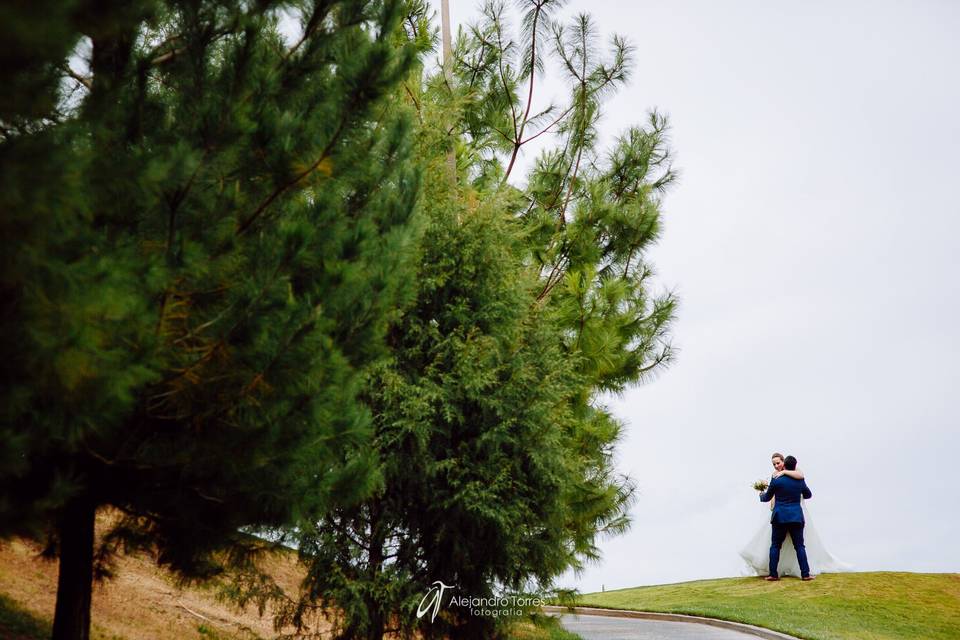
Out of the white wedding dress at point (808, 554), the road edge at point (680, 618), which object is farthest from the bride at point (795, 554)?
the road edge at point (680, 618)

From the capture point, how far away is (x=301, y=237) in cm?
544

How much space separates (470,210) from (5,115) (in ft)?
19.5

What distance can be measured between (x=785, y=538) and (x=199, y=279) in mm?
16352

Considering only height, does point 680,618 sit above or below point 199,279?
below

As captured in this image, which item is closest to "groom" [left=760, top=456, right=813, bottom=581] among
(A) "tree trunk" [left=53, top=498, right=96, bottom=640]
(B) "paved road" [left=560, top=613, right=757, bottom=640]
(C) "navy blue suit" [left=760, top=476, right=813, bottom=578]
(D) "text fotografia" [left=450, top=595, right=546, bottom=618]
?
(C) "navy blue suit" [left=760, top=476, right=813, bottom=578]

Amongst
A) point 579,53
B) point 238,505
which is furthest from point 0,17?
point 579,53

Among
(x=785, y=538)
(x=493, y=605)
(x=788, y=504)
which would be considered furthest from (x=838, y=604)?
(x=493, y=605)

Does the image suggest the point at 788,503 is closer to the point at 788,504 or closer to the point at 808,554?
the point at 788,504

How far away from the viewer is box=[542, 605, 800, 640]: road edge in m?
12.9

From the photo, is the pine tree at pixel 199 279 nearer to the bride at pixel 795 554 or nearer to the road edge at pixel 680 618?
the road edge at pixel 680 618

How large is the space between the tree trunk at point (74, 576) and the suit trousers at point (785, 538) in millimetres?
14434

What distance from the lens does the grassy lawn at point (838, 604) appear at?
1404cm

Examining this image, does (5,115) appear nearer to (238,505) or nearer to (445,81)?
(238,505)

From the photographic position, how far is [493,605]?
30.5 ft
